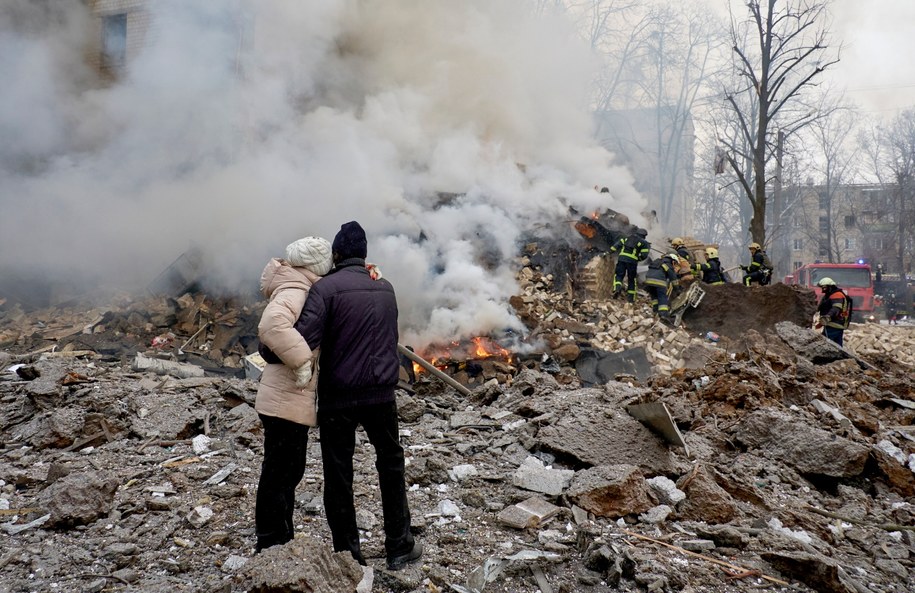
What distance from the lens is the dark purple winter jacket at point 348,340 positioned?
2867 mm

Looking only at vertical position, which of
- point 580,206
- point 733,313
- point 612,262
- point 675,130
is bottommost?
point 733,313

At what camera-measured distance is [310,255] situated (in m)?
3.04

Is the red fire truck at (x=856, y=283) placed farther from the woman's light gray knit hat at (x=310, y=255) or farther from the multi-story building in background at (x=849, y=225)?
the woman's light gray knit hat at (x=310, y=255)

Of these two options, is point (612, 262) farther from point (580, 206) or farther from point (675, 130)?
point (675, 130)

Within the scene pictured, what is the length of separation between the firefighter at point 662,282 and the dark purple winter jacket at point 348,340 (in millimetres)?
9344

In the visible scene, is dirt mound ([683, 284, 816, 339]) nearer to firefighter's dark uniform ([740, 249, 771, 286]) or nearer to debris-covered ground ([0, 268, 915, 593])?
firefighter's dark uniform ([740, 249, 771, 286])

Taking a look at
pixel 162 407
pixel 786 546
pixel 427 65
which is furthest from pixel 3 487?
pixel 427 65

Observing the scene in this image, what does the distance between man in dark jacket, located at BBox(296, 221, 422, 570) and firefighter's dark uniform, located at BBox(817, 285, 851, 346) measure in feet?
31.2

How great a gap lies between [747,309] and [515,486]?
342 inches

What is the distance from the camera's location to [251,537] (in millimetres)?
3291

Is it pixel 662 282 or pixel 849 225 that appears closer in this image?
pixel 662 282

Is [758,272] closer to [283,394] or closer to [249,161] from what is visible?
[249,161]

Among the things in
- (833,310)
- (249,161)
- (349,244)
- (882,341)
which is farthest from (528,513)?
(882,341)

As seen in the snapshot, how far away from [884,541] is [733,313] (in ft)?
26.5
